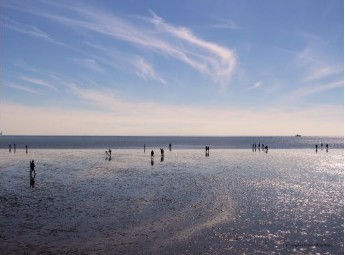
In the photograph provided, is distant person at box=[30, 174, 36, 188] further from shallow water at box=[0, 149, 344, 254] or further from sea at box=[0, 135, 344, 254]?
shallow water at box=[0, 149, 344, 254]

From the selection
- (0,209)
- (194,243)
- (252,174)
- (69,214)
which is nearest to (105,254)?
(194,243)

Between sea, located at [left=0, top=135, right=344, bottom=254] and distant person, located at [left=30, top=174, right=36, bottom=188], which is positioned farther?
distant person, located at [left=30, top=174, right=36, bottom=188]

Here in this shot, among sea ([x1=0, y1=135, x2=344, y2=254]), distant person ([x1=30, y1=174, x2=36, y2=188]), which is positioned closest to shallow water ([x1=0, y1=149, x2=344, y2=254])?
sea ([x1=0, y1=135, x2=344, y2=254])

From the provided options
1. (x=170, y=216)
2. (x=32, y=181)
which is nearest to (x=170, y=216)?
(x=170, y=216)

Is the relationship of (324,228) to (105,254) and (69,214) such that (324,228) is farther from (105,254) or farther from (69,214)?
(69,214)

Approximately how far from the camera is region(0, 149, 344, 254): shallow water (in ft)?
66.4

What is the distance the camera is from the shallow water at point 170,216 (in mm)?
20234

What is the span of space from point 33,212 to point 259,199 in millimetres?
19943

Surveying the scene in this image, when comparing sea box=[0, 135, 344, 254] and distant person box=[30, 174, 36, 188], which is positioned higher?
distant person box=[30, 174, 36, 188]

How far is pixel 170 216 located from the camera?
2647cm

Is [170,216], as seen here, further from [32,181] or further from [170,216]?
[32,181]

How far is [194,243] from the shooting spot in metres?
20.6

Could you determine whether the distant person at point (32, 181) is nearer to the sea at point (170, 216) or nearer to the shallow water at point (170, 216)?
the sea at point (170, 216)

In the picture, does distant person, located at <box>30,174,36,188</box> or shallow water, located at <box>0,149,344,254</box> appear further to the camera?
distant person, located at <box>30,174,36,188</box>
